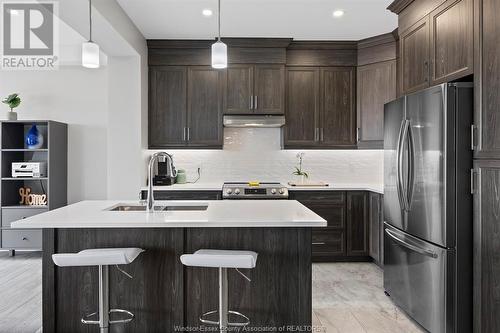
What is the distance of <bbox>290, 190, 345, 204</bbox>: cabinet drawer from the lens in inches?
177

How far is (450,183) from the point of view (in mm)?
2480

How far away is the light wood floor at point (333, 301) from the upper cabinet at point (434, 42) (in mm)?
1931

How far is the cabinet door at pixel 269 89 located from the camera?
4754 mm

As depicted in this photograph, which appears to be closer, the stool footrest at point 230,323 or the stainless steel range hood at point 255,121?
the stool footrest at point 230,323

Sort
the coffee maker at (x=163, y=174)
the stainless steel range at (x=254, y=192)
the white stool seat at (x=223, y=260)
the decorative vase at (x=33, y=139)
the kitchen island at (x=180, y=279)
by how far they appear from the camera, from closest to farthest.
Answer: the white stool seat at (x=223, y=260) < the kitchen island at (x=180, y=279) < the stainless steel range at (x=254, y=192) < the coffee maker at (x=163, y=174) < the decorative vase at (x=33, y=139)

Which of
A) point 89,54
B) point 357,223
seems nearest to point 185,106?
point 89,54

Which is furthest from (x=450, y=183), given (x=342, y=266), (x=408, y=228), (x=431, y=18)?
(x=342, y=266)

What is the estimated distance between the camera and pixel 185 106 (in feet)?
15.6

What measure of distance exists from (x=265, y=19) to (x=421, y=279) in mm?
3000

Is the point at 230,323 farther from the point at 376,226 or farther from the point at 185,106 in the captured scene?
the point at 185,106

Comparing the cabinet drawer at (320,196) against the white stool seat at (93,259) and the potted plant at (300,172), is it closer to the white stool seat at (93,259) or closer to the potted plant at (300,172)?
the potted plant at (300,172)

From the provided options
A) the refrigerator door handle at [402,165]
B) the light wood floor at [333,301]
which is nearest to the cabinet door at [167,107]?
the light wood floor at [333,301]

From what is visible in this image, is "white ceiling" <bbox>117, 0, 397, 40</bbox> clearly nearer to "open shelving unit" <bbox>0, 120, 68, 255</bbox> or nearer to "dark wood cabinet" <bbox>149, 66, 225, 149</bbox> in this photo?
"dark wood cabinet" <bbox>149, 66, 225, 149</bbox>

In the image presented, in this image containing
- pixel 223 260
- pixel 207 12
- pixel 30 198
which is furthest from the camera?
pixel 30 198
